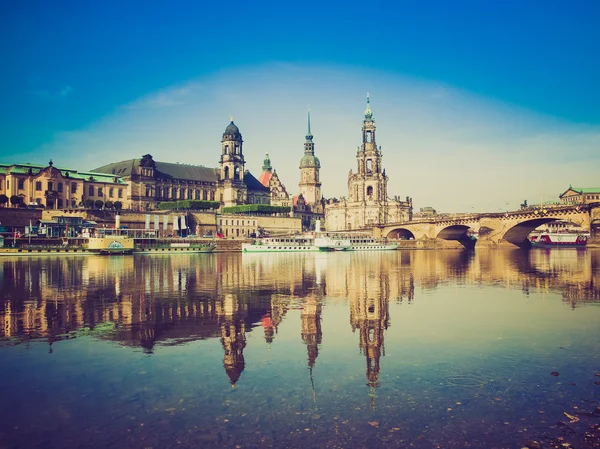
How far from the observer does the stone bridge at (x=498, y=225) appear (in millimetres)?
80625

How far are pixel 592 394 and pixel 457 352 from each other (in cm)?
386

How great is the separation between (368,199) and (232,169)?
127ft

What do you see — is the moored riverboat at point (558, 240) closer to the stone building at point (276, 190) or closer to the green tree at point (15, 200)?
the stone building at point (276, 190)

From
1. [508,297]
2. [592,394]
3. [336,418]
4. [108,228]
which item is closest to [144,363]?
[336,418]

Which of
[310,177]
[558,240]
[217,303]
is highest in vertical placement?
[310,177]

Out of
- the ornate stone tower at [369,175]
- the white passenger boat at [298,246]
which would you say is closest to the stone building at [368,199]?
the ornate stone tower at [369,175]

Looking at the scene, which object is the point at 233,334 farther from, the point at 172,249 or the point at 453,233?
the point at 453,233

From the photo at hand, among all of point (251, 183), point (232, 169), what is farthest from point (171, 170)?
point (251, 183)

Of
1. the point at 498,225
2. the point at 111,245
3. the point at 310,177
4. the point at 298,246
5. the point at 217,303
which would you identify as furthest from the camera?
the point at 310,177

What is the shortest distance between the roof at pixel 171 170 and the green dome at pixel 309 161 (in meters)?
47.1

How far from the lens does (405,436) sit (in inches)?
341

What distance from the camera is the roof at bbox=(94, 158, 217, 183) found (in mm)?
120938

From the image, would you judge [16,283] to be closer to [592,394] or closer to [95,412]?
[95,412]

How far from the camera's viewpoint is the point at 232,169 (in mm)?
131750
